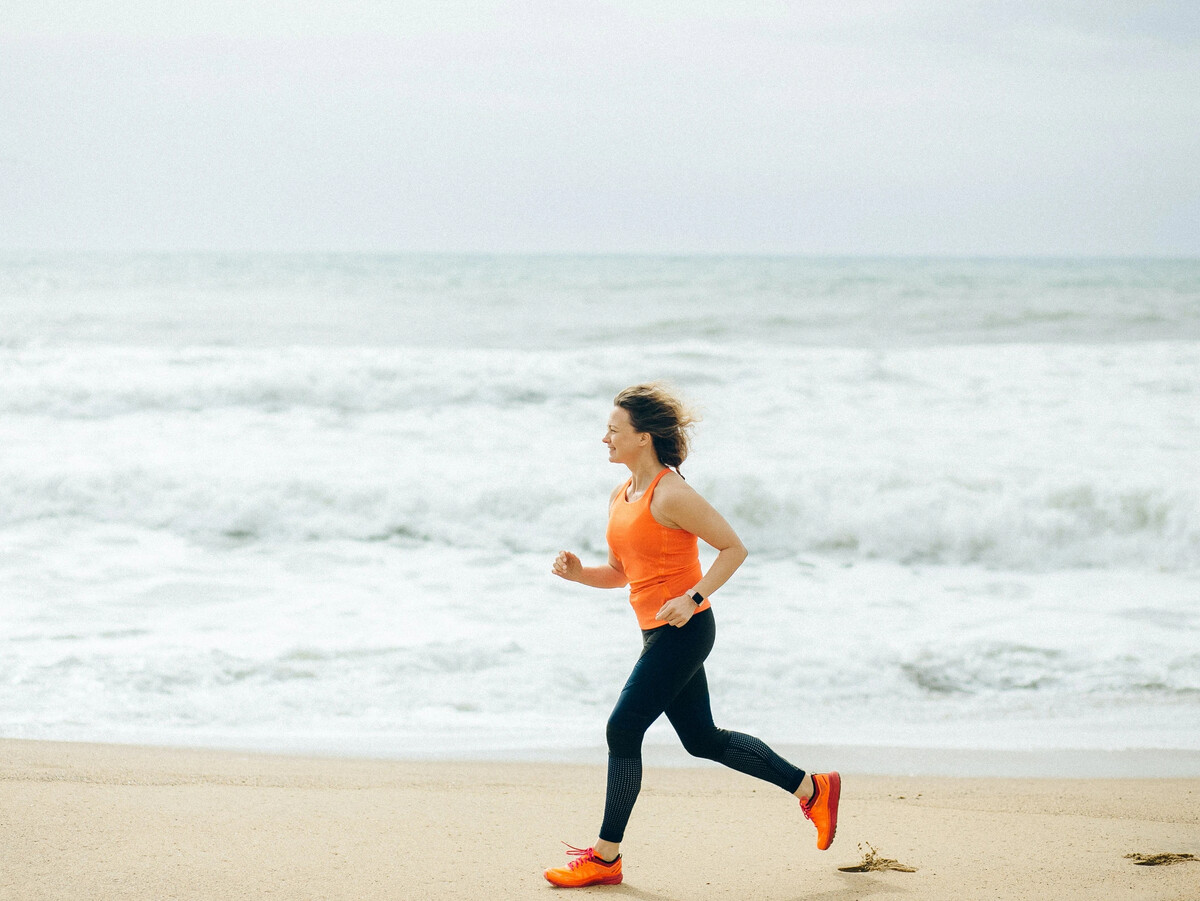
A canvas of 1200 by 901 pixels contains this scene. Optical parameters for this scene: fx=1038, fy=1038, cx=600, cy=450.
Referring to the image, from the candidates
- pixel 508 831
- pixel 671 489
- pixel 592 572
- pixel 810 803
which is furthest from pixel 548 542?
pixel 671 489

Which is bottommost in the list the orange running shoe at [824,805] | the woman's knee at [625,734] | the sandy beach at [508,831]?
the sandy beach at [508,831]

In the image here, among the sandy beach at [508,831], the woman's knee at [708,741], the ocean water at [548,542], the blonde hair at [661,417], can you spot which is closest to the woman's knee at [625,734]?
the woman's knee at [708,741]

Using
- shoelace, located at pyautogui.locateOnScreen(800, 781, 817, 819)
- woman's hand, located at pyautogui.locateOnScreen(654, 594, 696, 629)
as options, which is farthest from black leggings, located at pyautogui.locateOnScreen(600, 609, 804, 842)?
shoelace, located at pyautogui.locateOnScreen(800, 781, 817, 819)

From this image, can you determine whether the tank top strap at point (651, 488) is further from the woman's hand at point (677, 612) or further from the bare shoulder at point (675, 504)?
Result: the woman's hand at point (677, 612)

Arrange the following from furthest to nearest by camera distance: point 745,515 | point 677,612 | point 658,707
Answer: point 745,515 < point 658,707 < point 677,612

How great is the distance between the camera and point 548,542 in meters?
10.5

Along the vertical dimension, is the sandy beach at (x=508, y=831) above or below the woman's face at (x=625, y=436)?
below

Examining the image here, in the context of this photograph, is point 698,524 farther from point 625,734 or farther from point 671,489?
point 625,734

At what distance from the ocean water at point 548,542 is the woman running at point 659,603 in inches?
12.2

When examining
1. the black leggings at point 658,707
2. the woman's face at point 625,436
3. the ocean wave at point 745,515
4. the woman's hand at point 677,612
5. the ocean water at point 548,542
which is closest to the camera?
the woman's hand at point 677,612

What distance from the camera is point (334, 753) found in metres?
5.22

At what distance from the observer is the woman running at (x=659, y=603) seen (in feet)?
11.0

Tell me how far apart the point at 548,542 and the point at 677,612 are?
735 centimetres

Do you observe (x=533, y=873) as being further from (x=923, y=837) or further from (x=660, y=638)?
(x=923, y=837)
